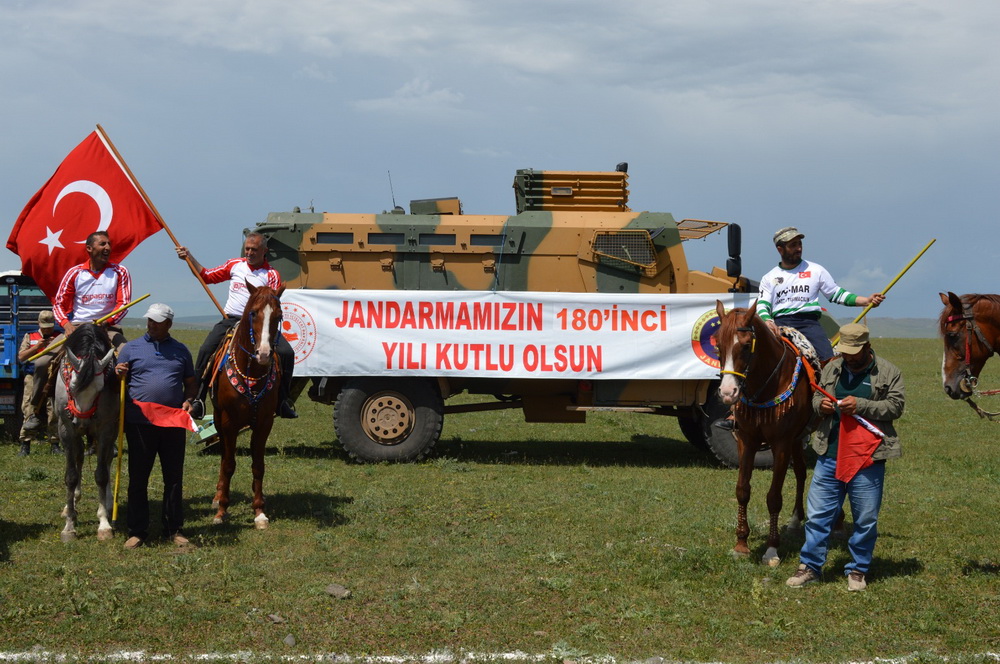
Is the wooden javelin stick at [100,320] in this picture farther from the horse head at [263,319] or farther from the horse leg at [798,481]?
the horse leg at [798,481]

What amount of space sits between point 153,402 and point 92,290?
1.37 metres

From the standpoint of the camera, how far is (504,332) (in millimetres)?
13094

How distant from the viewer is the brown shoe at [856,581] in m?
7.38

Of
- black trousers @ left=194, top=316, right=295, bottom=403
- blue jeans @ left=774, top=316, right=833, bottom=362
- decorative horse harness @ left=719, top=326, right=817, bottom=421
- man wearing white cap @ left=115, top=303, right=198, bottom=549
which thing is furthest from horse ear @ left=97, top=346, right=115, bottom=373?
blue jeans @ left=774, top=316, right=833, bottom=362

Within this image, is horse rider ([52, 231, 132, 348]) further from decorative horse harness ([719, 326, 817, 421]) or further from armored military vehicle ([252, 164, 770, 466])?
decorative horse harness ([719, 326, 817, 421])

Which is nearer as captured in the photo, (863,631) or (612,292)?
(863,631)

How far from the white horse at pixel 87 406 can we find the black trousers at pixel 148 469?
0.40m

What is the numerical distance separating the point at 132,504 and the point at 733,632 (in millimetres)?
5106

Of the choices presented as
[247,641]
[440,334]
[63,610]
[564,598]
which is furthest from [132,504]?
[440,334]

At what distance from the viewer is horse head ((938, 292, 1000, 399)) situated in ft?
25.1

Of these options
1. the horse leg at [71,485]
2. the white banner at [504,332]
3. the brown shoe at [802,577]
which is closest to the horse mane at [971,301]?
the brown shoe at [802,577]

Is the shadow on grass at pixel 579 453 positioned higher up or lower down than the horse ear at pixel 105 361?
lower down

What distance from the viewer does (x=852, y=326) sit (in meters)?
7.19

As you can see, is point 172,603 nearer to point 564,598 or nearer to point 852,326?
point 564,598
